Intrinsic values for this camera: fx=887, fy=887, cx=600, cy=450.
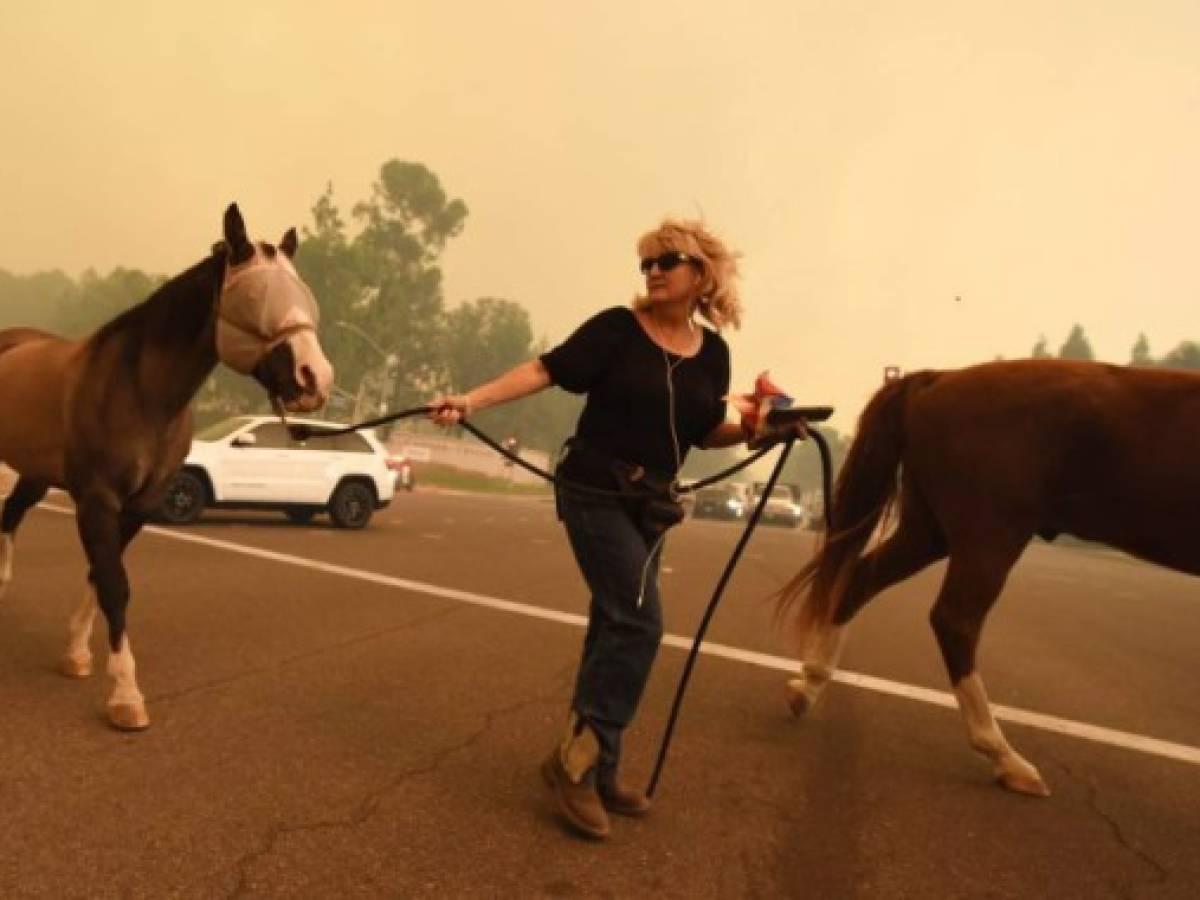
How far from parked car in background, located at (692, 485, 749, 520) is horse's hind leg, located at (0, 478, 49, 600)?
3520 centimetres

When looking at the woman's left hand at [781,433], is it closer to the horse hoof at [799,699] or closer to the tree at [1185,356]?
the horse hoof at [799,699]

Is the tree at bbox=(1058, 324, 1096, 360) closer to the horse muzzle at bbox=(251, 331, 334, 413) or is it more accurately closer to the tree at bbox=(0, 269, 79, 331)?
the horse muzzle at bbox=(251, 331, 334, 413)

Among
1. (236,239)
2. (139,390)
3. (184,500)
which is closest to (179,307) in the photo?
(139,390)

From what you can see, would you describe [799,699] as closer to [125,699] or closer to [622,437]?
[622,437]

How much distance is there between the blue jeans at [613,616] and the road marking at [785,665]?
297cm

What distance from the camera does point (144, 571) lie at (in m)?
7.73

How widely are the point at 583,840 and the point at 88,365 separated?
3.31m

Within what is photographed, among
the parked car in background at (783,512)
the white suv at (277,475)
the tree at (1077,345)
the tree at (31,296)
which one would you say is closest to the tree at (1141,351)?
the tree at (1077,345)

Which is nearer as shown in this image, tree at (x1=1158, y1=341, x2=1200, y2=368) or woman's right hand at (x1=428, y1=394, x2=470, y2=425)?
woman's right hand at (x1=428, y1=394, x2=470, y2=425)

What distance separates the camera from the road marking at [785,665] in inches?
191

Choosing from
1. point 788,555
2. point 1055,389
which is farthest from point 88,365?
point 788,555

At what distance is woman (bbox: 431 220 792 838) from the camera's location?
3170mm

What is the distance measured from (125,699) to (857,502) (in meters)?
3.65

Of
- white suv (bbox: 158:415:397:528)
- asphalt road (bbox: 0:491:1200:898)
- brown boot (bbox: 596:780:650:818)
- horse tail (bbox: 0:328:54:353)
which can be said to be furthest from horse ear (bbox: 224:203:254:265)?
white suv (bbox: 158:415:397:528)
